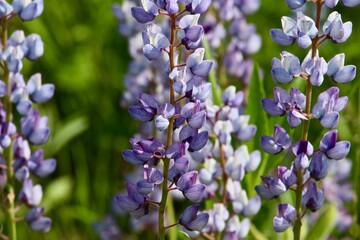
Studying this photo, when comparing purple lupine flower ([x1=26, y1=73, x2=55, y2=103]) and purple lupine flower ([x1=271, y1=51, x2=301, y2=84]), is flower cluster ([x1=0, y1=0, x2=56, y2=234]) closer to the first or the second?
purple lupine flower ([x1=26, y1=73, x2=55, y2=103])

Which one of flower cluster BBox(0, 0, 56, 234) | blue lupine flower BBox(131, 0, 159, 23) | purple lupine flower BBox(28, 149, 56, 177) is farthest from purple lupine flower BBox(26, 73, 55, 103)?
blue lupine flower BBox(131, 0, 159, 23)

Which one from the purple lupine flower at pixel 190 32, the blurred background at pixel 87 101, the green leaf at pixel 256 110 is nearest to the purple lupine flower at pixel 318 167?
the purple lupine flower at pixel 190 32

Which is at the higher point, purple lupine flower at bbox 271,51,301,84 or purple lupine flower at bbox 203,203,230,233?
purple lupine flower at bbox 271,51,301,84

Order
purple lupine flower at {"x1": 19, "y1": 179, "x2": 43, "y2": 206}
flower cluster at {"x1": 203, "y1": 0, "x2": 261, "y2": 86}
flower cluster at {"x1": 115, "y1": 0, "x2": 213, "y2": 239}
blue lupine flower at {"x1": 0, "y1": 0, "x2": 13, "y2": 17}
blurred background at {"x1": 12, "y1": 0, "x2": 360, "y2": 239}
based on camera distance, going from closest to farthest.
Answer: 1. flower cluster at {"x1": 115, "y1": 0, "x2": 213, "y2": 239}
2. blue lupine flower at {"x1": 0, "y1": 0, "x2": 13, "y2": 17}
3. purple lupine flower at {"x1": 19, "y1": 179, "x2": 43, "y2": 206}
4. flower cluster at {"x1": 203, "y1": 0, "x2": 261, "y2": 86}
5. blurred background at {"x1": 12, "y1": 0, "x2": 360, "y2": 239}

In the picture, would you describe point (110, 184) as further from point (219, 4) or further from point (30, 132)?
point (30, 132)

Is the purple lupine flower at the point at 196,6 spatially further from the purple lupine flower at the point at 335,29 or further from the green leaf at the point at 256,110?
the green leaf at the point at 256,110

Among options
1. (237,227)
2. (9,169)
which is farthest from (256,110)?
(9,169)
